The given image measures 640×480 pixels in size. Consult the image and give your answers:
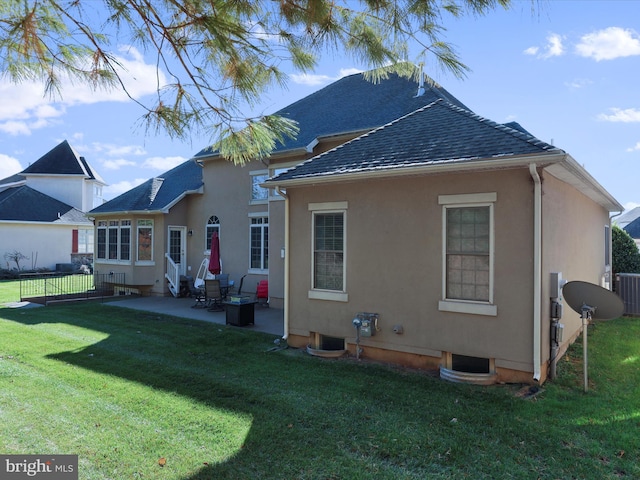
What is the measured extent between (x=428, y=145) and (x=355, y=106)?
768 centimetres

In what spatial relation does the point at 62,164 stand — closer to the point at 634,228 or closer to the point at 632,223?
the point at 634,228

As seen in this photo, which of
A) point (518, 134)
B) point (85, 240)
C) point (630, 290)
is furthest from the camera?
point (85, 240)

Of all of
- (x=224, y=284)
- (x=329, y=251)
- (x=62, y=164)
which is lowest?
(x=224, y=284)

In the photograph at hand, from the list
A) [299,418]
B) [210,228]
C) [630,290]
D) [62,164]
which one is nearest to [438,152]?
[299,418]

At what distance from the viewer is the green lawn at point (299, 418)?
13.6 ft

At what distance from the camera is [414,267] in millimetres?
7336

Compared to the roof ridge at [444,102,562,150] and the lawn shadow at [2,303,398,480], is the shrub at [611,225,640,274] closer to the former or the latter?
the roof ridge at [444,102,562,150]

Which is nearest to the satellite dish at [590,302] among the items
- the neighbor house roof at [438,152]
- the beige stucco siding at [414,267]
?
the beige stucco siding at [414,267]

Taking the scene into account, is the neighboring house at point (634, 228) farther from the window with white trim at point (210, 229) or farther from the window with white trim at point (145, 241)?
the window with white trim at point (145, 241)

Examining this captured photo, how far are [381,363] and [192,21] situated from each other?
6267 millimetres

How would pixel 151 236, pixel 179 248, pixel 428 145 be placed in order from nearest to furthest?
1. pixel 428 145
2. pixel 151 236
3. pixel 179 248

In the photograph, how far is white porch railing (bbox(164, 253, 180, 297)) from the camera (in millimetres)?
17094

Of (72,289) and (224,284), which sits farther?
(72,289)

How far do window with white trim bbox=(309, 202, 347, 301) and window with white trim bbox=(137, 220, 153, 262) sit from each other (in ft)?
36.9
